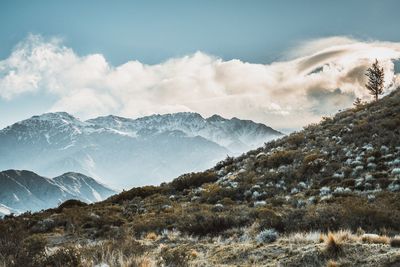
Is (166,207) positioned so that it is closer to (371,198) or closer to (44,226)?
(44,226)

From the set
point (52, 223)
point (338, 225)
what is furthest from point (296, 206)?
point (52, 223)

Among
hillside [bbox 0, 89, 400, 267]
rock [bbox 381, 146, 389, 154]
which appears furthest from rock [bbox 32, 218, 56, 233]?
rock [bbox 381, 146, 389, 154]

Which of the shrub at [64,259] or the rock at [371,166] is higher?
the rock at [371,166]

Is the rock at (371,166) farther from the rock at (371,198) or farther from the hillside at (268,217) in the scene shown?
the rock at (371,198)

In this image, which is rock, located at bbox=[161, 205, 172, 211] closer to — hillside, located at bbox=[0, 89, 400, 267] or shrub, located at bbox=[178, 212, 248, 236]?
hillside, located at bbox=[0, 89, 400, 267]

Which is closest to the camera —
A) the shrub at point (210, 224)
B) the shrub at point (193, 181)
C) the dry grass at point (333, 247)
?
the dry grass at point (333, 247)

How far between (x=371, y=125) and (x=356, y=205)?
1522 centimetres

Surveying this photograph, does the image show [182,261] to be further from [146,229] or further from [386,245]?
[146,229]

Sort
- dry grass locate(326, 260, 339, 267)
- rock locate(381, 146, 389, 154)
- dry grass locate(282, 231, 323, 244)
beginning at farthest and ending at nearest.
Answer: rock locate(381, 146, 389, 154), dry grass locate(282, 231, 323, 244), dry grass locate(326, 260, 339, 267)

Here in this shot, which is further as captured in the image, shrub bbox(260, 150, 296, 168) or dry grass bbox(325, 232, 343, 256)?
shrub bbox(260, 150, 296, 168)

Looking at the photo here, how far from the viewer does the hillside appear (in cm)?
876

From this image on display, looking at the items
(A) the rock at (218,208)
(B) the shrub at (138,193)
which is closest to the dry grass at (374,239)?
(A) the rock at (218,208)

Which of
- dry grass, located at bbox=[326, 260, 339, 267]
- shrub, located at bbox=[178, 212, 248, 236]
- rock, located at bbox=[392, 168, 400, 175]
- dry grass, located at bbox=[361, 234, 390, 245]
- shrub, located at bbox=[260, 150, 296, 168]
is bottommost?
dry grass, located at bbox=[326, 260, 339, 267]

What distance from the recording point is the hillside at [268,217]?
876 cm
